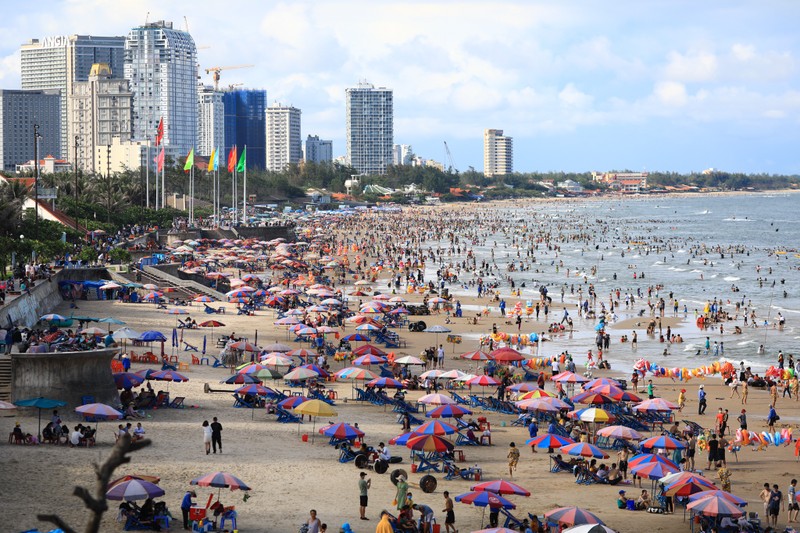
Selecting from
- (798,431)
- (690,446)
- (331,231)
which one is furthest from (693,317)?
(331,231)

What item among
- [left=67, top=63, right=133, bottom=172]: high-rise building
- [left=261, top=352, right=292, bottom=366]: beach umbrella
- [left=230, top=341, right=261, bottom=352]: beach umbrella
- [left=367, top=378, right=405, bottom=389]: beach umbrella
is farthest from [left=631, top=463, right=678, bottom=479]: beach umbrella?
[left=67, top=63, right=133, bottom=172]: high-rise building

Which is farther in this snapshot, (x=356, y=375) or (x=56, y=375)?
(x=356, y=375)

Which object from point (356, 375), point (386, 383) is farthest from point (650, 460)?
point (356, 375)

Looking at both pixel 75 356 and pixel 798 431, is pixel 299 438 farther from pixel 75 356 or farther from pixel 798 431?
pixel 798 431

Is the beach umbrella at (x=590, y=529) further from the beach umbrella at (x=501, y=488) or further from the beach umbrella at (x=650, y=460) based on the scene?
the beach umbrella at (x=650, y=460)

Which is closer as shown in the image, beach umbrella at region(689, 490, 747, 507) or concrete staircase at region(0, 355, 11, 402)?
beach umbrella at region(689, 490, 747, 507)

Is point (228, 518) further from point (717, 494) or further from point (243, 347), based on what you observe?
point (243, 347)

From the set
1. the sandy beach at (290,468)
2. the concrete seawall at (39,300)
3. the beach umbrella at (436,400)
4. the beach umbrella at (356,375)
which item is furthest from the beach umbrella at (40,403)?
the concrete seawall at (39,300)

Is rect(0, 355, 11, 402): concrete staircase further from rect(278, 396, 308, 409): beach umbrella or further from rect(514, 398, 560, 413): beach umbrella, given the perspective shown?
rect(514, 398, 560, 413): beach umbrella
